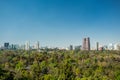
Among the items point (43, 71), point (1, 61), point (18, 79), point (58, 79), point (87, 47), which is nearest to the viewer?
point (18, 79)

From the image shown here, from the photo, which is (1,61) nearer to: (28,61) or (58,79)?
(28,61)

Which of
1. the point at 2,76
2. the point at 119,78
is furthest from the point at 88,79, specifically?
the point at 2,76

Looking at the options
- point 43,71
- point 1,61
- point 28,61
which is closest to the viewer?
point 43,71

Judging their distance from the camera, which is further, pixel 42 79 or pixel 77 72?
pixel 77 72

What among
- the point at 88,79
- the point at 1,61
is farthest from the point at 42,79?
the point at 1,61

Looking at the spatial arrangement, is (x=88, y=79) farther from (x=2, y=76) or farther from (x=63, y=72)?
(x=2, y=76)

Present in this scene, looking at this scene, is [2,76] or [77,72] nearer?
[2,76]

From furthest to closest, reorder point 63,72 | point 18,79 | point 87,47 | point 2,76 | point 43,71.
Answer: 1. point 87,47
2. point 43,71
3. point 63,72
4. point 18,79
5. point 2,76

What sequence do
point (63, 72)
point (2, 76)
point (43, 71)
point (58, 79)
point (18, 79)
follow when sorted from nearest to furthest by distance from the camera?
1. point (2, 76)
2. point (18, 79)
3. point (58, 79)
4. point (63, 72)
5. point (43, 71)

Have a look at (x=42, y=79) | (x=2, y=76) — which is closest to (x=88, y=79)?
(x=42, y=79)
